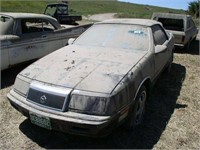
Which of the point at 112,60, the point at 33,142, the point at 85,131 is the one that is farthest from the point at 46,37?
the point at 85,131

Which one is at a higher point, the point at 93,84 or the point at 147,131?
the point at 93,84

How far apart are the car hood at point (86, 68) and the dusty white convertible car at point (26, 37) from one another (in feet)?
5.85

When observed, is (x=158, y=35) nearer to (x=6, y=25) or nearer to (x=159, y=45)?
(x=159, y=45)

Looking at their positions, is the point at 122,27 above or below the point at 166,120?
above

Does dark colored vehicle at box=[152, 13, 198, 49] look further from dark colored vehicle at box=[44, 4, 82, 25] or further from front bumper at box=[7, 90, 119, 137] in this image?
dark colored vehicle at box=[44, 4, 82, 25]

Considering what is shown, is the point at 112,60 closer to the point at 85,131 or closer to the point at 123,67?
the point at 123,67

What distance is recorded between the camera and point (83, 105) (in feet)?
10.5

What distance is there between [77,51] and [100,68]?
0.93 m

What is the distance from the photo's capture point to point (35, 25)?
6789mm

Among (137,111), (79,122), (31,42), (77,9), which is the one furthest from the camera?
(77,9)

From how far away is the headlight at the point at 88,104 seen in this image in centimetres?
316

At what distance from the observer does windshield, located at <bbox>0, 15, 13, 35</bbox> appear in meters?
6.03

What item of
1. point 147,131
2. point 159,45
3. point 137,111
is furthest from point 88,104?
point 159,45

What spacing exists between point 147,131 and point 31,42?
3712mm
